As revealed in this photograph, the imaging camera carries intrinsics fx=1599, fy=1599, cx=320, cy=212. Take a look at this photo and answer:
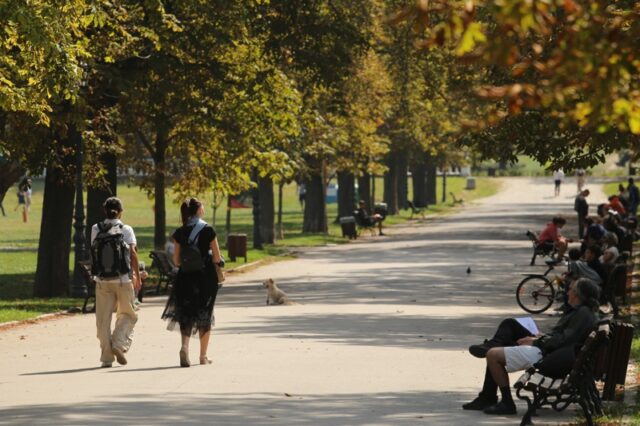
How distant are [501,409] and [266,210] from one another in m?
38.5

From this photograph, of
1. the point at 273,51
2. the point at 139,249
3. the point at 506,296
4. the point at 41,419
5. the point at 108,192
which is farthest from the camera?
the point at 139,249

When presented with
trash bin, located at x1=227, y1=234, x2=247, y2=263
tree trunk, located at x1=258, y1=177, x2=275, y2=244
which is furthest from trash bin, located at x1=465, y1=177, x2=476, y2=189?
trash bin, located at x1=227, y1=234, x2=247, y2=263

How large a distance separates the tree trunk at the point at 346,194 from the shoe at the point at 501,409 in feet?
174

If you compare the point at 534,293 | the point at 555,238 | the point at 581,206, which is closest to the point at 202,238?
the point at 534,293

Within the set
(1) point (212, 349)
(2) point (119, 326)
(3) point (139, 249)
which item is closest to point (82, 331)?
(1) point (212, 349)

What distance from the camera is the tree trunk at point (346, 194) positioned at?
66.8 meters

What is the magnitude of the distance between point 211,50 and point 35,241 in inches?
933

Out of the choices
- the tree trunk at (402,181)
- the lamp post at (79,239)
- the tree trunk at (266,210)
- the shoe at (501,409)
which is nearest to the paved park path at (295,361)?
the shoe at (501,409)

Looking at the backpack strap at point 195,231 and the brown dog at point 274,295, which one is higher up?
the backpack strap at point 195,231

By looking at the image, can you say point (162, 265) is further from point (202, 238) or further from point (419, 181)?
point (419, 181)

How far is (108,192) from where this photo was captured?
105 ft

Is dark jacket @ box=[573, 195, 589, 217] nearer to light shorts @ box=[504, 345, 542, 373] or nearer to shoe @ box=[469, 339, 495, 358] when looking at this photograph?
shoe @ box=[469, 339, 495, 358]

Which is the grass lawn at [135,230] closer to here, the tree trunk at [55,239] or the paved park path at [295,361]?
the tree trunk at [55,239]

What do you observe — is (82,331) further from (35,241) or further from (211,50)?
(35,241)
